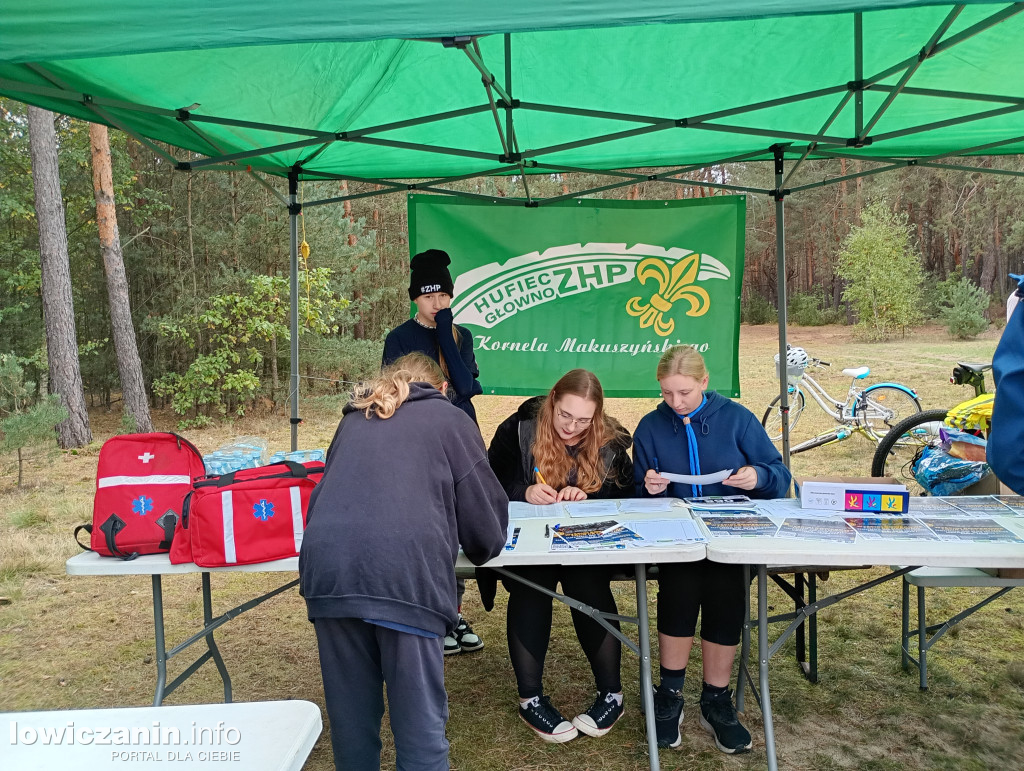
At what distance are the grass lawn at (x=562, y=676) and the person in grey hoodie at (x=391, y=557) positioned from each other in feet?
2.98

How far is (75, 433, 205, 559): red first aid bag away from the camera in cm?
222

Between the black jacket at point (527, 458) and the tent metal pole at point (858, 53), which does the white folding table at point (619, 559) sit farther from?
the tent metal pole at point (858, 53)

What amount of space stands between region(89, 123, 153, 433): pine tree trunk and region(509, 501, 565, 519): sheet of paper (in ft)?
25.7

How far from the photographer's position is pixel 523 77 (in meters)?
3.00

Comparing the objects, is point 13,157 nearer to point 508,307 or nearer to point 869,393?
point 508,307

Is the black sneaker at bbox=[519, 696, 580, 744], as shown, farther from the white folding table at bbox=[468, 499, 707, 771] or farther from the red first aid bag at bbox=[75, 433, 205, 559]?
the red first aid bag at bbox=[75, 433, 205, 559]

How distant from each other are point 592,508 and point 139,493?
137 centimetres

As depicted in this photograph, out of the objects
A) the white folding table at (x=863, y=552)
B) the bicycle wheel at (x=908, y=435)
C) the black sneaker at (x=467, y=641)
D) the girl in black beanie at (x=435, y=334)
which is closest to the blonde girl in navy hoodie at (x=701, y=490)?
the white folding table at (x=863, y=552)

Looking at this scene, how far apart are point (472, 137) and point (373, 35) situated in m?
2.30

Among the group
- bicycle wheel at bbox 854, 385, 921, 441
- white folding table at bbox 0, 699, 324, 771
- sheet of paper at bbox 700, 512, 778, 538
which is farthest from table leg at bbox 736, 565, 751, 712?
bicycle wheel at bbox 854, 385, 921, 441

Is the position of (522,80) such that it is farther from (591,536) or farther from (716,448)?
(591,536)

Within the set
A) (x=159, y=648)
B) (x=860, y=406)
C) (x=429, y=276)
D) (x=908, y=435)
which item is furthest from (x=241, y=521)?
(x=860, y=406)

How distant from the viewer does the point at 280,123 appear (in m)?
3.33

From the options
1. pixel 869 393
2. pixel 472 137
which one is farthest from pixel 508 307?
pixel 869 393
